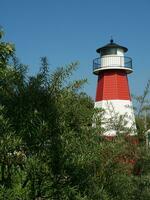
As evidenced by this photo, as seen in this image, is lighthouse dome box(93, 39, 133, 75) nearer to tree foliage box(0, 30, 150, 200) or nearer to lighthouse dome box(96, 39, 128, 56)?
lighthouse dome box(96, 39, 128, 56)

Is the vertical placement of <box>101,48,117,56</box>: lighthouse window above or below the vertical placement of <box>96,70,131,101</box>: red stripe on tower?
above

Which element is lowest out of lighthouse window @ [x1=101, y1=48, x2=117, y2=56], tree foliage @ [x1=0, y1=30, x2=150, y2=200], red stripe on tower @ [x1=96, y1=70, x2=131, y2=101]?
tree foliage @ [x1=0, y1=30, x2=150, y2=200]

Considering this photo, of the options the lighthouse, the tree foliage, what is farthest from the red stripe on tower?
the tree foliage

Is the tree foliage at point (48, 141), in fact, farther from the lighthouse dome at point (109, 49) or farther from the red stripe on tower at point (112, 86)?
the lighthouse dome at point (109, 49)

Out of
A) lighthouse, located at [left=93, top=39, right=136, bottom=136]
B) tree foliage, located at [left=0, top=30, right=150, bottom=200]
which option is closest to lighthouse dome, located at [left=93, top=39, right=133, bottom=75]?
lighthouse, located at [left=93, top=39, right=136, bottom=136]

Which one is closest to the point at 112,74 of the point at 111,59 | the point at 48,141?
the point at 111,59

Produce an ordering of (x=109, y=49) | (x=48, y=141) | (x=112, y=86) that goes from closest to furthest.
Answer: (x=48, y=141), (x=112, y=86), (x=109, y=49)

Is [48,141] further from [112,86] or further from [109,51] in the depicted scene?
[109,51]

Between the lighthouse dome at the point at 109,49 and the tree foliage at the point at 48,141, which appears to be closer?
the tree foliage at the point at 48,141

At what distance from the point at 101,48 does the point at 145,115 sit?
72.3ft

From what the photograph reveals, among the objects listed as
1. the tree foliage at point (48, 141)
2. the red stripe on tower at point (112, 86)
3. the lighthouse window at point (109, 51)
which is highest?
the lighthouse window at point (109, 51)

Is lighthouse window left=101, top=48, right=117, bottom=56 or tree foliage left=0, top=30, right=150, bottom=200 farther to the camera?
lighthouse window left=101, top=48, right=117, bottom=56

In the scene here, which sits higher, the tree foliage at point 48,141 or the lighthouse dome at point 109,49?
the lighthouse dome at point 109,49

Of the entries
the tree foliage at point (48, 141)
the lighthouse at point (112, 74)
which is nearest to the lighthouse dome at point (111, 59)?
the lighthouse at point (112, 74)
